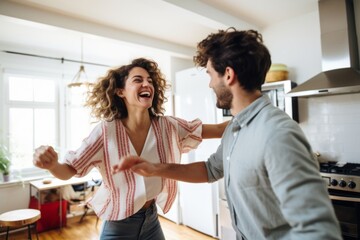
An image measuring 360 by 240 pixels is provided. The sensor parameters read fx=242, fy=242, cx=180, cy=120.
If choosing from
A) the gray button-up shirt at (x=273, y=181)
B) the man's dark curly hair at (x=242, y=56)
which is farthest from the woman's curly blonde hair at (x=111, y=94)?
the gray button-up shirt at (x=273, y=181)

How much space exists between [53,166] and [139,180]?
15.0 inches

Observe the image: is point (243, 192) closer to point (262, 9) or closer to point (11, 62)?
point (262, 9)

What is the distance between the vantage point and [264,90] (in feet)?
9.01

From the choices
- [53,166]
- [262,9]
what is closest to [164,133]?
[53,166]

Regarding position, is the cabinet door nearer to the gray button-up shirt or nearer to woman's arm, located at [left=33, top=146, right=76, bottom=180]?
woman's arm, located at [left=33, top=146, right=76, bottom=180]

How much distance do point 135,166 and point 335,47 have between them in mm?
2406

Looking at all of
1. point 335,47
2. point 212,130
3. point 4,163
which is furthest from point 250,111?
point 4,163

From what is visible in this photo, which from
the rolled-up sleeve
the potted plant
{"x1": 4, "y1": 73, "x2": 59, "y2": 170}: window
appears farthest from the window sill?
the rolled-up sleeve

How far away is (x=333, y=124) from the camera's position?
2551 millimetres

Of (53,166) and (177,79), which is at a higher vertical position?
(177,79)

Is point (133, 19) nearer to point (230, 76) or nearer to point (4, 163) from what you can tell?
point (230, 76)

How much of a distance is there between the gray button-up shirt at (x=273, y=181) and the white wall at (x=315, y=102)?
208 centimetres

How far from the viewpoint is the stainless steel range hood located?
2236 mm

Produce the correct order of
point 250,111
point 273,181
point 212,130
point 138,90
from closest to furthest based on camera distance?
Result: point 273,181, point 250,111, point 138,90, point 212,130
